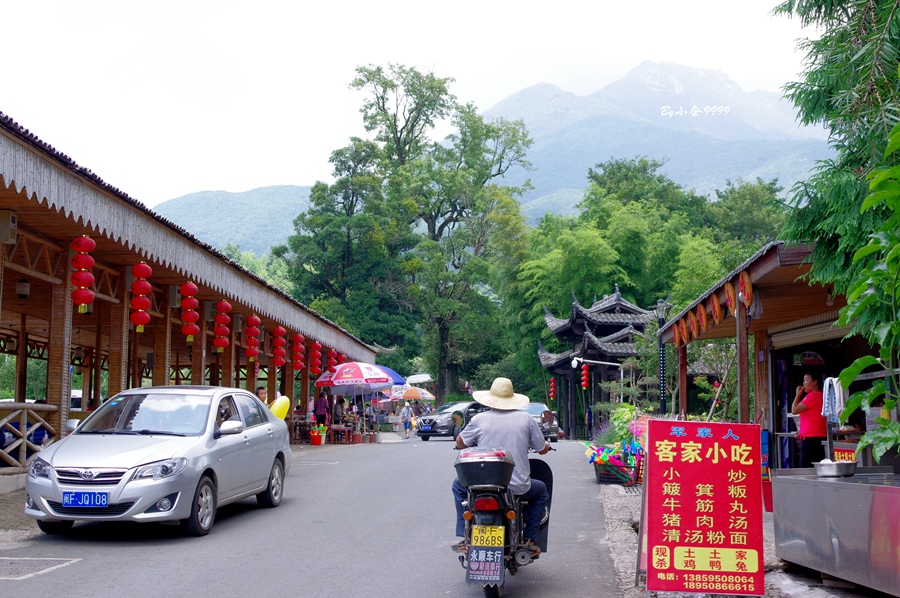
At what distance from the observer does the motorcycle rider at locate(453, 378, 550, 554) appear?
6781mm

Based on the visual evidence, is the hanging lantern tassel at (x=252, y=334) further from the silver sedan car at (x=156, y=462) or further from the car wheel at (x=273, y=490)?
the silver sedan car at (x=156, y=462)

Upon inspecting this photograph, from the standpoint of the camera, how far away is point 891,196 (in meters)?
4.27

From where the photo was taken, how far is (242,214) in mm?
160000

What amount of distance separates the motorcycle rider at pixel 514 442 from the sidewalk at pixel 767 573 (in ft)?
2.90

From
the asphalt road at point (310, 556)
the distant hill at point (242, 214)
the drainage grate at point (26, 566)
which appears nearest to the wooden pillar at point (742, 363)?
the asphalt road at point (310, 556)

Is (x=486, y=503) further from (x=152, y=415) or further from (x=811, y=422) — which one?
(x=811, y=422)

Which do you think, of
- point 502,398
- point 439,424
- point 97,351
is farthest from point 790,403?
point 439,424

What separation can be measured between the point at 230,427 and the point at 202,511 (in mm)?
915

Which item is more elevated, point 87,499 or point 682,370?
point 682,370

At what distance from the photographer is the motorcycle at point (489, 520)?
611 cm

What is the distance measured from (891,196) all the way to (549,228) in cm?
4718

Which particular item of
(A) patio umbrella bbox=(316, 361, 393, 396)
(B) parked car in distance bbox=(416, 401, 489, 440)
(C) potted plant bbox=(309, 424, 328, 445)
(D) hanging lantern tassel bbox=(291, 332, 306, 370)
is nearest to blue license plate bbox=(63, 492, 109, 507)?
(D) hanging lantern tassel bbox=(291, 332, 306, 370)

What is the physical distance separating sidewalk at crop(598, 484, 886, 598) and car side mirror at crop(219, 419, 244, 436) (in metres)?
4.04

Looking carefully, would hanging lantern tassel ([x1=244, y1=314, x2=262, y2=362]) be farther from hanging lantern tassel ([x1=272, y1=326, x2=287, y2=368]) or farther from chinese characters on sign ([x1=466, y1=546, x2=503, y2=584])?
chinese characters on sign ([x1=466, y1=546, x2=503, y2=584])
